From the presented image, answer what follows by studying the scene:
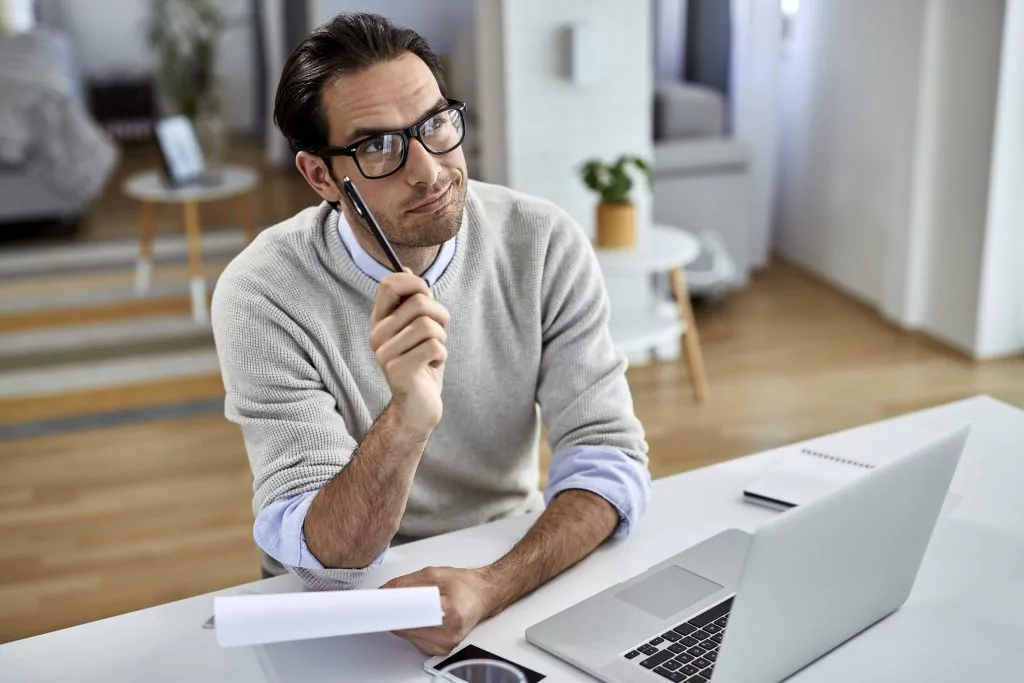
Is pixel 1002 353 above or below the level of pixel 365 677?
below


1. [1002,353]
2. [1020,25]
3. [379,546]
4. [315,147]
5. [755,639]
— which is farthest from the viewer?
[1002,353]

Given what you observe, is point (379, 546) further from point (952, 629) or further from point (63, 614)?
point (63, 614)

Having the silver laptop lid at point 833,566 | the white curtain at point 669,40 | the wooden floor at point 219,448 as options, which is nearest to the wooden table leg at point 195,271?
the wooden floor at point 219,448

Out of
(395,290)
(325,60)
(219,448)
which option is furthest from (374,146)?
(219,448)

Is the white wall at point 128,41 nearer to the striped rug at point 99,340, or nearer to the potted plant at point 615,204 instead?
the striped rug at point 99,340

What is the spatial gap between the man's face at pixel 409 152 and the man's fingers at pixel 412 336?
24 centimetres

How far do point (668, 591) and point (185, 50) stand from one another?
21.0 ft

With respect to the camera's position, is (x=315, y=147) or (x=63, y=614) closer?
(x=315, y=147)

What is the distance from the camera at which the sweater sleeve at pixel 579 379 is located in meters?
1.42

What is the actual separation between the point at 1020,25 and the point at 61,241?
4019mm

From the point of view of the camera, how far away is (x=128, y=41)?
25.0ft

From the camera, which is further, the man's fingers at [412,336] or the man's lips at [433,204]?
the man's lips at [433,204]

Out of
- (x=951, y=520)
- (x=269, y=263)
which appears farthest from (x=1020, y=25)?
(x=269, y=263)

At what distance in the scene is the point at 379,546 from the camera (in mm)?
1238
